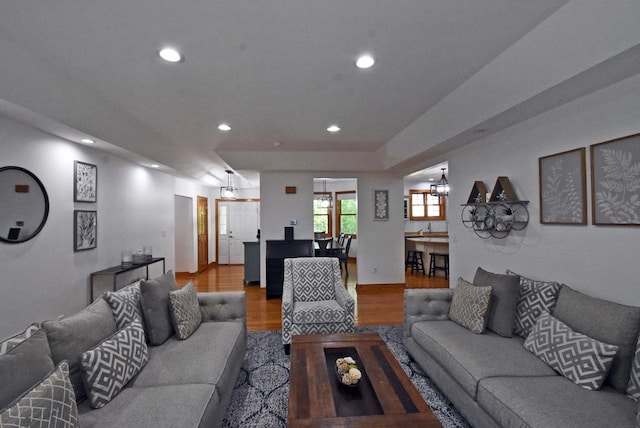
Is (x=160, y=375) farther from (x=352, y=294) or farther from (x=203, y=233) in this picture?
(x=203, y=233)

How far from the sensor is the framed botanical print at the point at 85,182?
3.43 m

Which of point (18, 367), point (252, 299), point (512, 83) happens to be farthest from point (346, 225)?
point (18, 367)

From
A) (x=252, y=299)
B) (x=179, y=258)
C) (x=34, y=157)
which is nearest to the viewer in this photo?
(x=34, y=157)

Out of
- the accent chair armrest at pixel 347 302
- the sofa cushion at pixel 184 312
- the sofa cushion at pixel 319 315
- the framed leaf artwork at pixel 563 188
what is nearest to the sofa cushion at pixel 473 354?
the accent chair armrest at pixel 347 302

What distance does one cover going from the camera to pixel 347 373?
1728 mm

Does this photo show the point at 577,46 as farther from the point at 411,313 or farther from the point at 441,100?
the point at 411,313

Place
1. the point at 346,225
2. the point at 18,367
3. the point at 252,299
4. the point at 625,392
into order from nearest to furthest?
the point at 18,367 < the point at 625,392 < the point at 252,299 < the point at 346,225

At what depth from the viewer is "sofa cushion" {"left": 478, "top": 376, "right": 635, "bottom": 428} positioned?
1388 mm

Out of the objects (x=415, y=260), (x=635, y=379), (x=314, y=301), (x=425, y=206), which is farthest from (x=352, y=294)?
(x=425, y=206)

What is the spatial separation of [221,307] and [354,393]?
1558mm

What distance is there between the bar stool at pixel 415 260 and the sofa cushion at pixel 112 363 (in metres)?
6.09

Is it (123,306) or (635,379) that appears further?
(123,306)

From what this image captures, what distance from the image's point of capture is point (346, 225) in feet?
30.3

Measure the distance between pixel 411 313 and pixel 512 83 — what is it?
2125 mm
